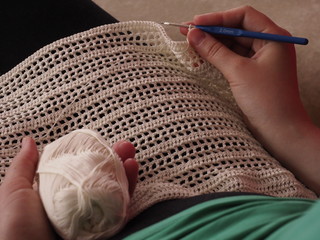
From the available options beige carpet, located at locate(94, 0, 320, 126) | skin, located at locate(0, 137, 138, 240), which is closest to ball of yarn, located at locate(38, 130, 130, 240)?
skin, located at locate(0, 137, 138, 240)

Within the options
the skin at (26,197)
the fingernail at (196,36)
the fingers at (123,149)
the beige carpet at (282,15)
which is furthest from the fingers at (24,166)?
the beige carpet at (282,15)

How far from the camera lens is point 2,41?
72 centimetres

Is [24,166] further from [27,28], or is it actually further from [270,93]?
[270,93]

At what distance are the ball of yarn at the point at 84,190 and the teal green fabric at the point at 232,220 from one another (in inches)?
1.7

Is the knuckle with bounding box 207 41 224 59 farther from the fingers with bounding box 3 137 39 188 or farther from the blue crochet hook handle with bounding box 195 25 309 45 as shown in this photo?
the fingers with bounding box 3 137 39 188

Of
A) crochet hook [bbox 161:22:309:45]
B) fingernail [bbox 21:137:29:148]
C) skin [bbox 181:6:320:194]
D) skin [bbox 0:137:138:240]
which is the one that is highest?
crochet hook [bbox 161:22:309:45]

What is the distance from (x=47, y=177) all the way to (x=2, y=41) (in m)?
0.31

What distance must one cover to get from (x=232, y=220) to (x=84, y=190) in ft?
0.56

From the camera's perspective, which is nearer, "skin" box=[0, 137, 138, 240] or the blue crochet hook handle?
"skin" box=[0, 137, 138, 240]

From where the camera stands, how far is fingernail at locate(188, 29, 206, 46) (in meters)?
0.72

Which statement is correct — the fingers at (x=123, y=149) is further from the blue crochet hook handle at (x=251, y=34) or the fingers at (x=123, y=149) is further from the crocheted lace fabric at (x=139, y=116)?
the blue crochet hook handle at (x=251, y=34)

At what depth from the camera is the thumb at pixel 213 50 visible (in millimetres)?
711

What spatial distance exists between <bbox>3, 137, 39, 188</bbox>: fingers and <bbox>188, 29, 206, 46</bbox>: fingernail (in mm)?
319

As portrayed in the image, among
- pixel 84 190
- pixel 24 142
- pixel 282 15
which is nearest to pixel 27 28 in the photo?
pixel 24 142
